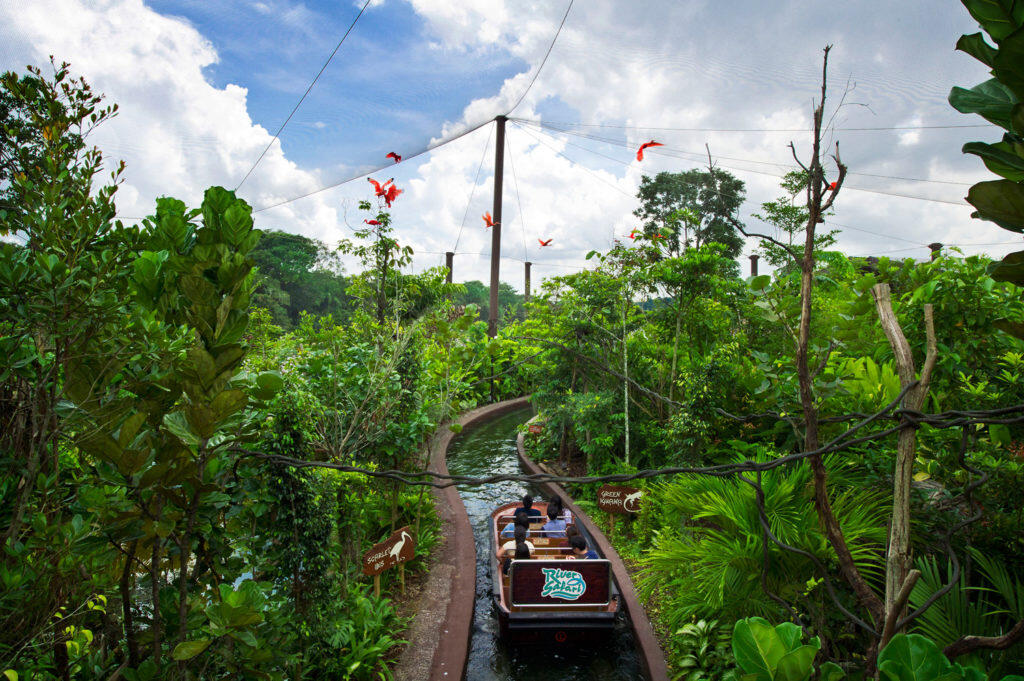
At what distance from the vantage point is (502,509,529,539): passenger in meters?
5.81

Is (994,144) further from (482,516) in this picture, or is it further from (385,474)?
(482,516)

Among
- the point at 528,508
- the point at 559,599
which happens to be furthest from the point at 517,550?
the point at 528,508

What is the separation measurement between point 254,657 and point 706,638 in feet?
10.6

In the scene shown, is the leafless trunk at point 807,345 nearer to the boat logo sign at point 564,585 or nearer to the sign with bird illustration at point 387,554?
the boat logo sign at point 564,585

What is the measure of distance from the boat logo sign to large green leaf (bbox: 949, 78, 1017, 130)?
427 cm

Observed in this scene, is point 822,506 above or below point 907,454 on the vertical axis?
below

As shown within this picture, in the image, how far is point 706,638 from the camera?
12.2 feet

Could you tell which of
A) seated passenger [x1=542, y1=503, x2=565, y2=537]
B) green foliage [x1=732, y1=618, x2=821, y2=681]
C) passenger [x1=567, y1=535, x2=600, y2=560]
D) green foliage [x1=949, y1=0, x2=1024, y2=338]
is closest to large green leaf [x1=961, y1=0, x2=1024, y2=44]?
green foliage [x1=949, y1=0, x2=1024, y2=338]

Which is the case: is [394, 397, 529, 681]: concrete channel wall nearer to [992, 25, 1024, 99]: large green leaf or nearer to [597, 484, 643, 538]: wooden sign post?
[597, 484, 643, 538]: wooden sign post

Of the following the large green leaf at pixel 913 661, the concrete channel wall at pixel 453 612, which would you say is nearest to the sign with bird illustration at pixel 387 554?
the concrete channel wall at pixel 453 612

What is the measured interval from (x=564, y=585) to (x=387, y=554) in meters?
1.56

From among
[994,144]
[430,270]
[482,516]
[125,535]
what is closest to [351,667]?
[125,535]

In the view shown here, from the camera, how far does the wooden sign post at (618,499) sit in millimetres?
5492

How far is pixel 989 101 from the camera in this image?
1022 millimetres
